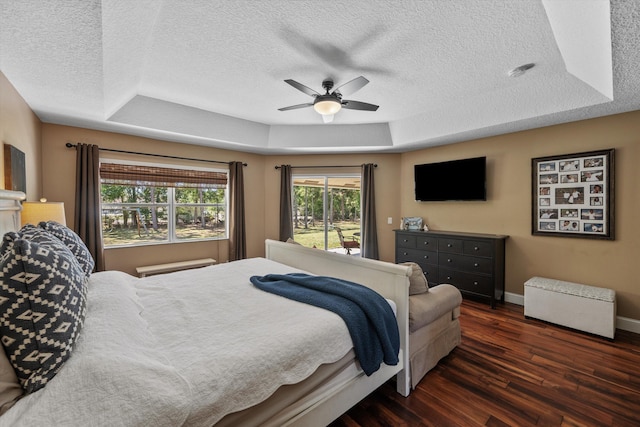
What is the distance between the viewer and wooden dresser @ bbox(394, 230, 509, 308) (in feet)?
11.8

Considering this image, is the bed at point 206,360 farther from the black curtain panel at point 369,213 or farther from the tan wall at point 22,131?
the black curtain panel at point 369,213

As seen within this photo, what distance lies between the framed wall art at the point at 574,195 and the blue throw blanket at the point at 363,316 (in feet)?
9.96

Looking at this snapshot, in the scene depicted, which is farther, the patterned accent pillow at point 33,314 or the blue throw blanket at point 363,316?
the blue throw blanket at point 363,316

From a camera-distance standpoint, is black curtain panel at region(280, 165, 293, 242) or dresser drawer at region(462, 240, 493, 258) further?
black curtain panel at region(280, 165, 293, 242)

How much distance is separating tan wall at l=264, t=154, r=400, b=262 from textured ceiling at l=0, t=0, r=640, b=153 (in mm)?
1378

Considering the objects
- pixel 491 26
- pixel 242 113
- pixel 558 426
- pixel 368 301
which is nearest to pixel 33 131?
pixel 242 113

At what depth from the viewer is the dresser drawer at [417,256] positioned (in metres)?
4.20

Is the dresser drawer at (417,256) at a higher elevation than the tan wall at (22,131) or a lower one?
lower

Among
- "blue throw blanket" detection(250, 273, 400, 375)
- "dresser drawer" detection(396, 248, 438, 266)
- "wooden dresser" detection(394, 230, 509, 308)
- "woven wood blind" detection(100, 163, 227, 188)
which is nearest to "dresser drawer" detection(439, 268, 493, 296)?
"wooden dresser" detection(394, 230, 509, 308)

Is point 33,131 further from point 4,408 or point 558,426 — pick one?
point 558,426

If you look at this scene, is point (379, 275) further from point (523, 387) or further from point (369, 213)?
point (369, 213)

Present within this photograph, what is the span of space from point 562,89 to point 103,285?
4.44 metres

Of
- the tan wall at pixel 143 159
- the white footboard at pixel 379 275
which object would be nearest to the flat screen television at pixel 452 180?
the white footboard at pixel 379 275

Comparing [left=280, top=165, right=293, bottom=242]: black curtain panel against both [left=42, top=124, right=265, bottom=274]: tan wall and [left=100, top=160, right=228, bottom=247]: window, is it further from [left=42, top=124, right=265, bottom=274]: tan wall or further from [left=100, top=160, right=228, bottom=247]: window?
[left=100, top=160, right=228, bottom=247]: window
